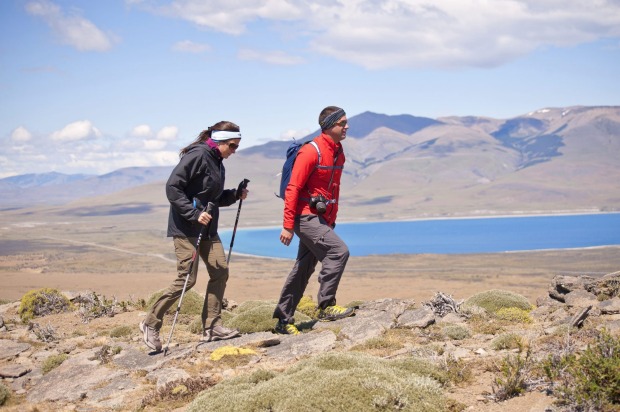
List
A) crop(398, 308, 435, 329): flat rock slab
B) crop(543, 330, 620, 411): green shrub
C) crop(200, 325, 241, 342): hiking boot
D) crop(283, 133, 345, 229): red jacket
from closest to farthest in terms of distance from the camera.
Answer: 1. crop(543, 330, 620, 411): green shrub
2. crop(283, 133, 345, 229): red jacket
3. crop(200, 325, 241, 342): hiking boot
4. crop(398, 308, 435, 329): flat rock slab

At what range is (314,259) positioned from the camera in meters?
8.71

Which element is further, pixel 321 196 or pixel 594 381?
pixel 321 196

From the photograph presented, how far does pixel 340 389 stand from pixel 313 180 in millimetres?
3501

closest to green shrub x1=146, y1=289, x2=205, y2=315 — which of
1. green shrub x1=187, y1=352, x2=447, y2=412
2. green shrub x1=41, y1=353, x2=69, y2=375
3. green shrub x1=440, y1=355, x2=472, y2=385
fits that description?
green shrub x1=41, y1=353, x2=69, y2=375

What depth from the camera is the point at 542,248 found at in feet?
407

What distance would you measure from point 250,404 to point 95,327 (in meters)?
8.29

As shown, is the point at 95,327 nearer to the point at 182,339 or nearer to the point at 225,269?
the point at 182,339

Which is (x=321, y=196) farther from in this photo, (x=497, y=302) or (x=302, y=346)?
(x=497, y=302)

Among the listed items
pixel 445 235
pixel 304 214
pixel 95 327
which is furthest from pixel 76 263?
pixel 445 235

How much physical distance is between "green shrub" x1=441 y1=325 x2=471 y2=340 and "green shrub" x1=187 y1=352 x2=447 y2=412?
2244 millimetres

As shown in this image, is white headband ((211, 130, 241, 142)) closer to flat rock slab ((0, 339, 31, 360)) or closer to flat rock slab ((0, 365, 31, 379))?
flat rock slab ((0, 365, 31, 379))

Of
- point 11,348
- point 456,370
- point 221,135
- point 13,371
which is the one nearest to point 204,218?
point 221,135

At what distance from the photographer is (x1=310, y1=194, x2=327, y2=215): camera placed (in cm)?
818

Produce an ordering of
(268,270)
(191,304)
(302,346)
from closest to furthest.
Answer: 1. (302,346)
2. (191,304)
3. (268,270)
